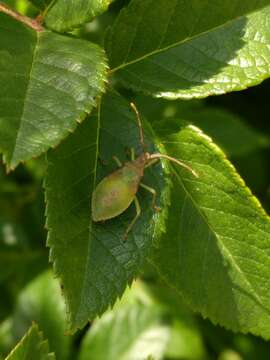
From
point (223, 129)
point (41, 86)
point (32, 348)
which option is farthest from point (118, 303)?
point (41, 86)

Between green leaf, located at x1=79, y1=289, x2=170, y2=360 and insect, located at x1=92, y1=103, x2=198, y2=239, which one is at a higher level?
insect, located at x1=92, y1=103, x2=198, y2=239

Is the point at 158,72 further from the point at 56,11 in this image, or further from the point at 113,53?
the point at 56,11

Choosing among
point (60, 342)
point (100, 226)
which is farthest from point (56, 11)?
point (60, 342)

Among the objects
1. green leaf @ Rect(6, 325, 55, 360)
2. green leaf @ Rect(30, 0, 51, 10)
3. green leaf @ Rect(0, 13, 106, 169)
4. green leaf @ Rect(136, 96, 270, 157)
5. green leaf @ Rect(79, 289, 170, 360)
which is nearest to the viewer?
green leaf @ Rect(0, 13, 106, 169)

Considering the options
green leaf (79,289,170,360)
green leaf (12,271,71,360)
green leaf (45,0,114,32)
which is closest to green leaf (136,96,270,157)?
green leaf (79,289,170,360)

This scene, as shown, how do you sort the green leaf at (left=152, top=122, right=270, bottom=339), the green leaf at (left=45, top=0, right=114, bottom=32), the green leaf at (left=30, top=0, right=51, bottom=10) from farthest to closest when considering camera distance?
the green leaf at (left=152, top=122, right=270, bottom=339)
the green leaf at (left=30, top=0, right=51, bottom=10)
the green leaf at (left=45, top=0, right=114, bottom=32)

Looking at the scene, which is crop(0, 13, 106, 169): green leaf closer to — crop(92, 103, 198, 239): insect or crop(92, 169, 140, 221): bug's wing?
crop(92, 103, 198, 239): insect

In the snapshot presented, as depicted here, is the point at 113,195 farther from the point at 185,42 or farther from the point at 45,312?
the point at 45,312

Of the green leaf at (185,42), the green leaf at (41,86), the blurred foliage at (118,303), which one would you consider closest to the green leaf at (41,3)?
the green leaf at (41,86)
